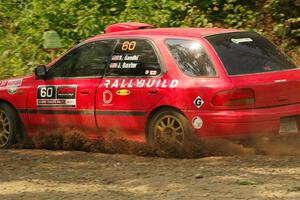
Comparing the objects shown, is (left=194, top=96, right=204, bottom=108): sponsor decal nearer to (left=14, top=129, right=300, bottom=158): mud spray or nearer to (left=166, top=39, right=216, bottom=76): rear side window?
(left=166, top=39, right=216, bottom=76): rear side window

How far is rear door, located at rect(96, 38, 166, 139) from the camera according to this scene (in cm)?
752

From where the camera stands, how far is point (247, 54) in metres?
7.49

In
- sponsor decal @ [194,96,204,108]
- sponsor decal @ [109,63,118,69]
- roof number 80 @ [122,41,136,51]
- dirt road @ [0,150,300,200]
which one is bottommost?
dirt road @ [0,150,300,200]

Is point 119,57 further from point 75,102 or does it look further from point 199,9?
point 199,9

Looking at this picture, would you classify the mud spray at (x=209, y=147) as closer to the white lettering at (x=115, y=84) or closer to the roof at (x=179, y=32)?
the white lettering at (x=115, y=84)

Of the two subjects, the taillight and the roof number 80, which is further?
the roof number 80

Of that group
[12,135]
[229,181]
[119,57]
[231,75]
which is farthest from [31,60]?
[229,181]

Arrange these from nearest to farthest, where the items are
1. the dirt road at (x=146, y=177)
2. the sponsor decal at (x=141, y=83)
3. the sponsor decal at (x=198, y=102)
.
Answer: the dirt road at (x=146, y=177)
the sponsor decal at (x=198, y=102)
the sponsor decal at (x=141, y=83)

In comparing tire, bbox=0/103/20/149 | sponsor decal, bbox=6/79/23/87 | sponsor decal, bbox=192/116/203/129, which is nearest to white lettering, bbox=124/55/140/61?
sponsor decal, bbox=192/116/203/129

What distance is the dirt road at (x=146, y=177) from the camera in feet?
18.2

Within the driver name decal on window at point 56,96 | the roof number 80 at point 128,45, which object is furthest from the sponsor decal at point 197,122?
the driver name decal on window at point 56,96

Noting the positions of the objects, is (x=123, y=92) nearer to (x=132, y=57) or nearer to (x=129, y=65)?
(x=129, y=65)

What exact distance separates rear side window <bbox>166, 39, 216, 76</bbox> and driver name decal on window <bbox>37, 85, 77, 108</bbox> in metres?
1.46

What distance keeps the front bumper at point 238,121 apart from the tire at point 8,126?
2.68 metres
